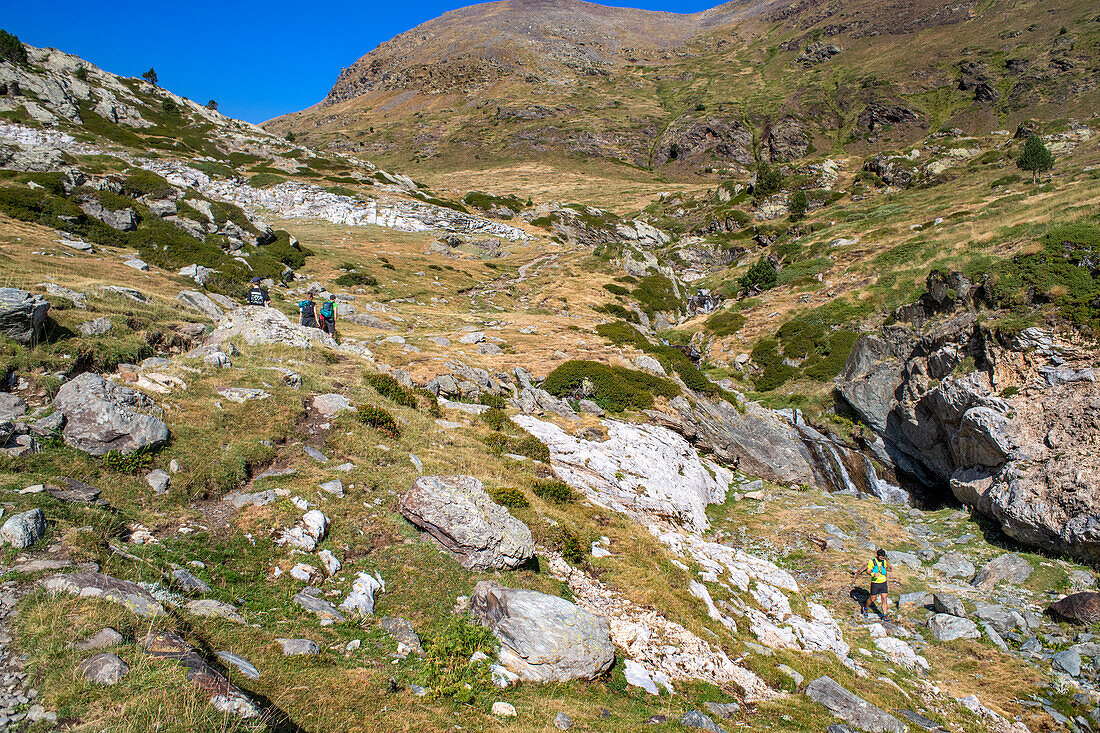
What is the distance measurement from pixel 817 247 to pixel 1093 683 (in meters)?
41.8

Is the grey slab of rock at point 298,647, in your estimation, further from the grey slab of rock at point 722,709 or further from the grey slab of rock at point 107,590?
the grey slab of rock at point 722,709

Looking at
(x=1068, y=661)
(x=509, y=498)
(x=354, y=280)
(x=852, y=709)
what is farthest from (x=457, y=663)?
(x=354, y=280)

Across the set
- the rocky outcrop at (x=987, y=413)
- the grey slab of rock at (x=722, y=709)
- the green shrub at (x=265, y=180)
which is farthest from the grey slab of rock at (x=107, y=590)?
the green shrub at (x=265, y=180)

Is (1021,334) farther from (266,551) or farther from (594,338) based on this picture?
(266,551)

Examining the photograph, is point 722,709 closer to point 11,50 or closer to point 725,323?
point 725,323

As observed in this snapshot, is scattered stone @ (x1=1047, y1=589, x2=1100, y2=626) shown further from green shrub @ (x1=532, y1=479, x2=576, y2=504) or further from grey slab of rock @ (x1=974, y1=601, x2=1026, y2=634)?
green shrub @ (x1=532, y1=479, x2=576, y2=504)

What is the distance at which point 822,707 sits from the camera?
8242 millimetres

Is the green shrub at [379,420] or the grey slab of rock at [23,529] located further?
the green shrub at [379,420]

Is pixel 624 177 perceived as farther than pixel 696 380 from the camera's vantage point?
Yes

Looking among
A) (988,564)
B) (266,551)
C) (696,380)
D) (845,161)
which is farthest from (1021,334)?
(845,161)

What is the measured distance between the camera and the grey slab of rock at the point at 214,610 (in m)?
6.11

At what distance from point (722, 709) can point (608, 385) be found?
14321 millimetres

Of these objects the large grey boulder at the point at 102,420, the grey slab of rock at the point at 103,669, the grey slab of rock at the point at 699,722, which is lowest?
the grey slab of rock at the point at 699,722

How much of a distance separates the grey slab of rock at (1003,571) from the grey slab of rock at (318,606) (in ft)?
57.5
